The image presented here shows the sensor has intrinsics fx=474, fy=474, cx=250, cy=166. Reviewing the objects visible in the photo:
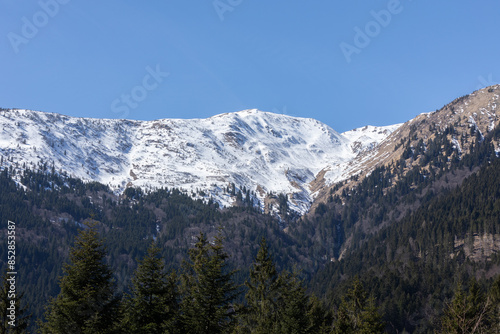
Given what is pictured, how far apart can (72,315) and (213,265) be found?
1397 centimetres

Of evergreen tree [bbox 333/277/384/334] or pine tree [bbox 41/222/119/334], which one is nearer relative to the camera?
pine tree [bbox 41/222/119/334]

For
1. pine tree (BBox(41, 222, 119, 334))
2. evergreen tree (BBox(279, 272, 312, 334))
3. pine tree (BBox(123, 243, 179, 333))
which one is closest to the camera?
pine tree (BBox(41, 222, 119, 334))

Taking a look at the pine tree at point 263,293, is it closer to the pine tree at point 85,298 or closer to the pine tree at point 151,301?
the pine tree at point 151,301

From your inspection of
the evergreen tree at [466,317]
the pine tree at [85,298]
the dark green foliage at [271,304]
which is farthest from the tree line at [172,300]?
the evergreen tree at [466,317]

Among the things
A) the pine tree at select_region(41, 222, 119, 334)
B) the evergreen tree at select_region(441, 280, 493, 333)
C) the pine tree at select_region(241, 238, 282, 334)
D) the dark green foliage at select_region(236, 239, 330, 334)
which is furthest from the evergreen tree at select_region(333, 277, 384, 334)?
Result: the pine tree at select_region(41, 222, 119, 334)

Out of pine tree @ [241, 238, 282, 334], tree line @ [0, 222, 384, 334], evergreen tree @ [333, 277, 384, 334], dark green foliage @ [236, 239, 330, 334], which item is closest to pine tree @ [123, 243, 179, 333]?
tree line @ [0, 222, 384, 334]

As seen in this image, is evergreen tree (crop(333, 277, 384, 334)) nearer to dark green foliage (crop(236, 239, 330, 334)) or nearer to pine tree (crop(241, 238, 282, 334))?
dark green foliage (crop(236, 239, 330, 334))

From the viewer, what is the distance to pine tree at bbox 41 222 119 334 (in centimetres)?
3588

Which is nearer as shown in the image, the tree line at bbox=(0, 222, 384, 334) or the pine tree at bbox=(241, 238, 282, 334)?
the tree line at bbox=(0, 222, 384, 334)

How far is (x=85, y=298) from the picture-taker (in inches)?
1421

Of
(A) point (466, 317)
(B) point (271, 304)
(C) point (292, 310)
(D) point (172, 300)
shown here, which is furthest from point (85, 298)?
(A) point (466, 317)

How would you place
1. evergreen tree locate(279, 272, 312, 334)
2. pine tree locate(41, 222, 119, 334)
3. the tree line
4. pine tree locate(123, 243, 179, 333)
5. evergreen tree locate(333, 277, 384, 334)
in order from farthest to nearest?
1. evergreen tree locate(333, 277, 384, 334)
2. evergreen tree locate(279, 272, 312, 334)
3. pine tree locate(123, 243, 179, 333)
4. the tree line
5. pine tree locate(41, 222, 119, 334)

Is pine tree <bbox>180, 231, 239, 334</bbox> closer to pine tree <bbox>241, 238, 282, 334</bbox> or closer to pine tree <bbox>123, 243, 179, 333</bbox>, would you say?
pine tree <bbox>123, 243, 179, 333</bbox>

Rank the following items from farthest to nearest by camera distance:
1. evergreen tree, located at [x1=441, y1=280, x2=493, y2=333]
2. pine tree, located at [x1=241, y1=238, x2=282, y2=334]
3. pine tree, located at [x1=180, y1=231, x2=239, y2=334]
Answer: pine tree, located at [x1=241, y1=238, x2=282, y2=334], pine tree, located at [x1=180, y1=231, x2=239, y2=334], evergreen tree, located at [x1=441, y1=280, x2=493, y2=333]
